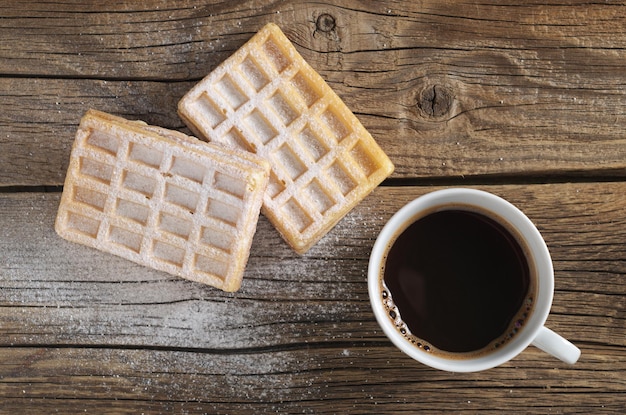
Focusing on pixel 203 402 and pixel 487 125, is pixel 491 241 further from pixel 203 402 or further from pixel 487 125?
pixel 203 402

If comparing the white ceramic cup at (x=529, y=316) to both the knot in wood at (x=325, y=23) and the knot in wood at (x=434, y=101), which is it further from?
the knot in wood at (x=325, y=23)

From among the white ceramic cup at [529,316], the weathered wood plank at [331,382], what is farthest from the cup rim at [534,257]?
the weathered wood plank at [331,382]

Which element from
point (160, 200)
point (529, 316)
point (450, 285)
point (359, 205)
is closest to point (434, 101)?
point (359, 205)

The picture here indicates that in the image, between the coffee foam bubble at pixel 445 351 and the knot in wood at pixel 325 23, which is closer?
the coffee foam bubble at pixel 445 351

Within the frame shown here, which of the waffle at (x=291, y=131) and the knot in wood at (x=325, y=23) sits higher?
the knot in wood at (x=325, y=23)

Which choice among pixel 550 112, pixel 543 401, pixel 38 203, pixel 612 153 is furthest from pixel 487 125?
pixel 38 203

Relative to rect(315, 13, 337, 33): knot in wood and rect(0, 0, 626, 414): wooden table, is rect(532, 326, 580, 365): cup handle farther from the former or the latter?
rect(315, 13, 337, 33): knot in wood
